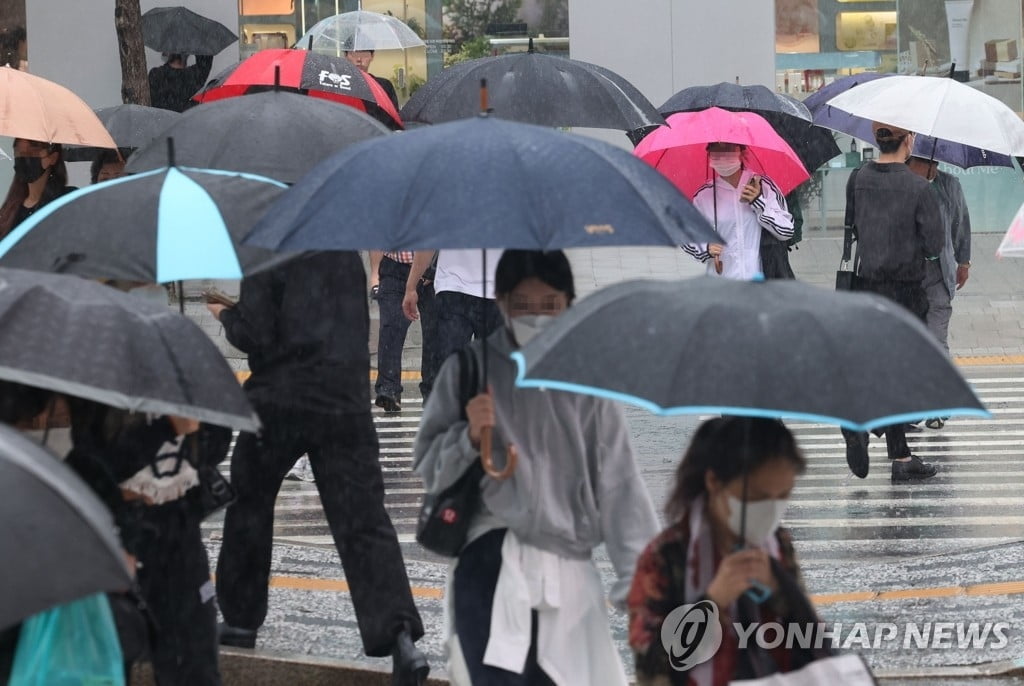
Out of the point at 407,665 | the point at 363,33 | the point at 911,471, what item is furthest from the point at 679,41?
the point at 407,665

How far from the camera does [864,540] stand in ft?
27.6

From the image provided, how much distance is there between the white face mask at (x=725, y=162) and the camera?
955 cm

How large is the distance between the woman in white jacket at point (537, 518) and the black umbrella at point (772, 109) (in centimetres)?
630

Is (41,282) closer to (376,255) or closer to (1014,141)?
(1014,141)

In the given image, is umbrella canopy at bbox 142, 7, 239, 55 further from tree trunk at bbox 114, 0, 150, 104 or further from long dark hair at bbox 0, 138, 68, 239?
long dark hair at bbox 0, 138, 68, 239

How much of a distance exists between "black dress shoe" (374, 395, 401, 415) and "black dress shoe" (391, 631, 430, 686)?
702 cm

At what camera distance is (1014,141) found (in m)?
9.71

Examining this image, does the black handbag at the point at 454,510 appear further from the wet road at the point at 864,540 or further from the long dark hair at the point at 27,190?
the long dark hair at the point at 27,190

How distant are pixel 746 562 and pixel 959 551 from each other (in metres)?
4.63

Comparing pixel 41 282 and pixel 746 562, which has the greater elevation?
pixel 41 282

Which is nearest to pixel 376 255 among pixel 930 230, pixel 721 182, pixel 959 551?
pixel 721 182

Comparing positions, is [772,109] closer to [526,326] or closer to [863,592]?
[863,592]

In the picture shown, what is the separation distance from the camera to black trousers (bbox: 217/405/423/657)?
574cm

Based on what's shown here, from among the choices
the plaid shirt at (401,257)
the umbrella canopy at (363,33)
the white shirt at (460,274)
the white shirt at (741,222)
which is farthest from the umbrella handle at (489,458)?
the umbrella canopy at (363,33)
